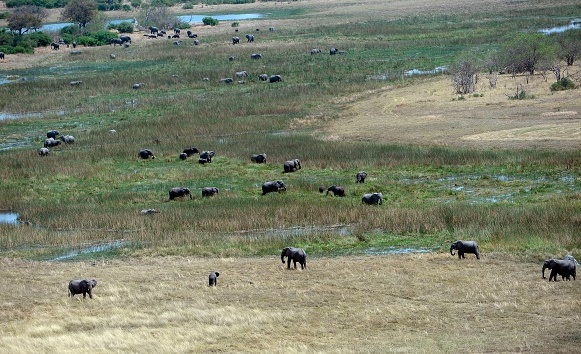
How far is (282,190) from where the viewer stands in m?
40.3

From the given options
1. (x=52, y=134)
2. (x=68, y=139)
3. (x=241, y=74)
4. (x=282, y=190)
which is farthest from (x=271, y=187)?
(x=241, y=74)

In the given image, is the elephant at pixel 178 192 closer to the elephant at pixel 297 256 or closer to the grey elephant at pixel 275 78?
the elephant at pixel 297 256

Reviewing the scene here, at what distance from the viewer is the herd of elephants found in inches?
1038

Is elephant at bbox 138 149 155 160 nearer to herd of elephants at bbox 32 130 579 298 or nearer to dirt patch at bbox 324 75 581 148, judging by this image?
herd of elephants at bbox 32 130 579 298

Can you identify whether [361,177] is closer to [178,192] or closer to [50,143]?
[178,192]

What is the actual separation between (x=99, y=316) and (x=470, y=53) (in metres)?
58.5

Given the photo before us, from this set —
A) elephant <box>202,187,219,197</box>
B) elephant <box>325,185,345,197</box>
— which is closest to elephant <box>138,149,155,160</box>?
elephant <box>202,187,219,197</box>

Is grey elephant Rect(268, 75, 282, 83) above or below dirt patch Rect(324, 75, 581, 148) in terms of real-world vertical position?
below

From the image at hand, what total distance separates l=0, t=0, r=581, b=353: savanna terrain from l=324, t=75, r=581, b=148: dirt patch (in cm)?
22

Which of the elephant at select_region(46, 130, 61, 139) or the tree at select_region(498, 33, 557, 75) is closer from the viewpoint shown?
the elephant at select_region(46, 130, 61, 139)

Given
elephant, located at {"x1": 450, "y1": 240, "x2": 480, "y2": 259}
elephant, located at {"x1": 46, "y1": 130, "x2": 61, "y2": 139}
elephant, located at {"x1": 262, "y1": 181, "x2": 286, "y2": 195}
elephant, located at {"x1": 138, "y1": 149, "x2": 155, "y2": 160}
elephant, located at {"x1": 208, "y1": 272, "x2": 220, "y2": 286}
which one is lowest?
elephant, located at {"x1": 46, "y1": 130, "x2": 61, "y2": 139}

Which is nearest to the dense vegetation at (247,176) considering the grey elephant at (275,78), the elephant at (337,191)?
the elephant at (337,191)

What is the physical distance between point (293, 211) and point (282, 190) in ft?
12.0

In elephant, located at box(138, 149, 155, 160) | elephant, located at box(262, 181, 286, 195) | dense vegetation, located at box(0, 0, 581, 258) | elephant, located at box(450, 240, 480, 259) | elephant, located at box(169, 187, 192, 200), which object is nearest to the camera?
elephant, located at box(450, 240, 480, 259)
